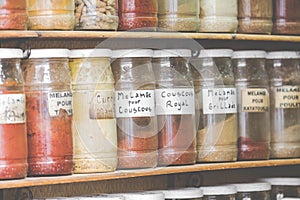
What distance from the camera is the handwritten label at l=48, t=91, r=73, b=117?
1794mm

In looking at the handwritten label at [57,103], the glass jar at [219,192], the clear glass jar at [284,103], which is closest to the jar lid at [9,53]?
the handwritten label at [57,103]

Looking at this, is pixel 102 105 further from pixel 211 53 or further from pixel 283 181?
pixel 283 181

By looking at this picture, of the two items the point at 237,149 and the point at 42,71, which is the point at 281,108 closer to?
the point at 237,149

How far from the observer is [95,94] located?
6.11 feet

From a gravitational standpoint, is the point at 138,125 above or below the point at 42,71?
below

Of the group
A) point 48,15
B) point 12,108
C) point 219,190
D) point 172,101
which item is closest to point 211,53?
point 172,101

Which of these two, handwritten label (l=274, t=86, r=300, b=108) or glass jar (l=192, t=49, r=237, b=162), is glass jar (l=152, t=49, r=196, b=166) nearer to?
glass jar (l=192, t=49, r=237, b=162)

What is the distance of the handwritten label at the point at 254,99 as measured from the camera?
2.09 meters

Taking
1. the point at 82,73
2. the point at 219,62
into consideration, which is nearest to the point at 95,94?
the point at 82,73

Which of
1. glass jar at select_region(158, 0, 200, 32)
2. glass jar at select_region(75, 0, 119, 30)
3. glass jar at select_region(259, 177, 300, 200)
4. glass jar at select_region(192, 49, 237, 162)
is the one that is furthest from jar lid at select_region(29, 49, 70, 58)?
glass jar at select_region(259, 177, 300, 200)

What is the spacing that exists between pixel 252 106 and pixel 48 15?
0.61 metres

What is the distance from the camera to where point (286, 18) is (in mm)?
2176

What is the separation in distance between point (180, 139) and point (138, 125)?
0.13 metres

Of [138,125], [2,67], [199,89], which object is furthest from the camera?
[199,89]
